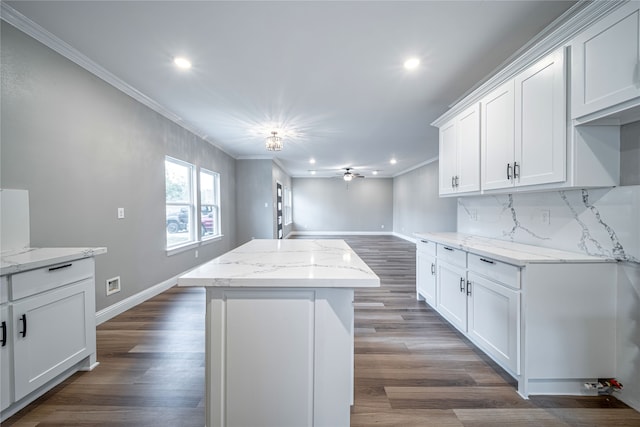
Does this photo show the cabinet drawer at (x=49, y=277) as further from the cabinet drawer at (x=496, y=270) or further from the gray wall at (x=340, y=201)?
the gray wall at (x=340, y=201)

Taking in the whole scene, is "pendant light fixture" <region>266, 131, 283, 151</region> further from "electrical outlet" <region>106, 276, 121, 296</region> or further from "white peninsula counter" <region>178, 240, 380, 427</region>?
"white peninsula counter" <region>178, 240, 380, 427</region>

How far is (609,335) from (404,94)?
277 centimetres

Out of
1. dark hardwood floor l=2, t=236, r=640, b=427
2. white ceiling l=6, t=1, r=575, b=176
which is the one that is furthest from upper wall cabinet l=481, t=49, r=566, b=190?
dark hardwood floor l=2, t=236, r=640, b=427

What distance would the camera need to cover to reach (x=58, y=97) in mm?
2307

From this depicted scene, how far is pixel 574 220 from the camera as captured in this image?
1.94 metres

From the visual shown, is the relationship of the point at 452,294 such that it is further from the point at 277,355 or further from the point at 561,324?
the point at 277,355

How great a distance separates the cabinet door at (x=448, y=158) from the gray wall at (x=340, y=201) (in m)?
7.98

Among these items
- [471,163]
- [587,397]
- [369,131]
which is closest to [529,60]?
[471,163]

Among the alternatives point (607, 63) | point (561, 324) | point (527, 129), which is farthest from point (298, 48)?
point (561, 324)

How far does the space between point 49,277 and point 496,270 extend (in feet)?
9.85

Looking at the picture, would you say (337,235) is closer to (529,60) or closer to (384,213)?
(384,213)

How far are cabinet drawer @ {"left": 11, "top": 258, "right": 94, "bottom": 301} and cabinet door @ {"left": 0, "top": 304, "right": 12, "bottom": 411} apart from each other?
0.31 ft

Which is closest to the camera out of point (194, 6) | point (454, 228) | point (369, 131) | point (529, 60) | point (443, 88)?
point (194, 6)

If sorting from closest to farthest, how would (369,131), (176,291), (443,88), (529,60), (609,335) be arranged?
(609,335)
(529,60)
(443,88)
(176,291)
(369,131)
